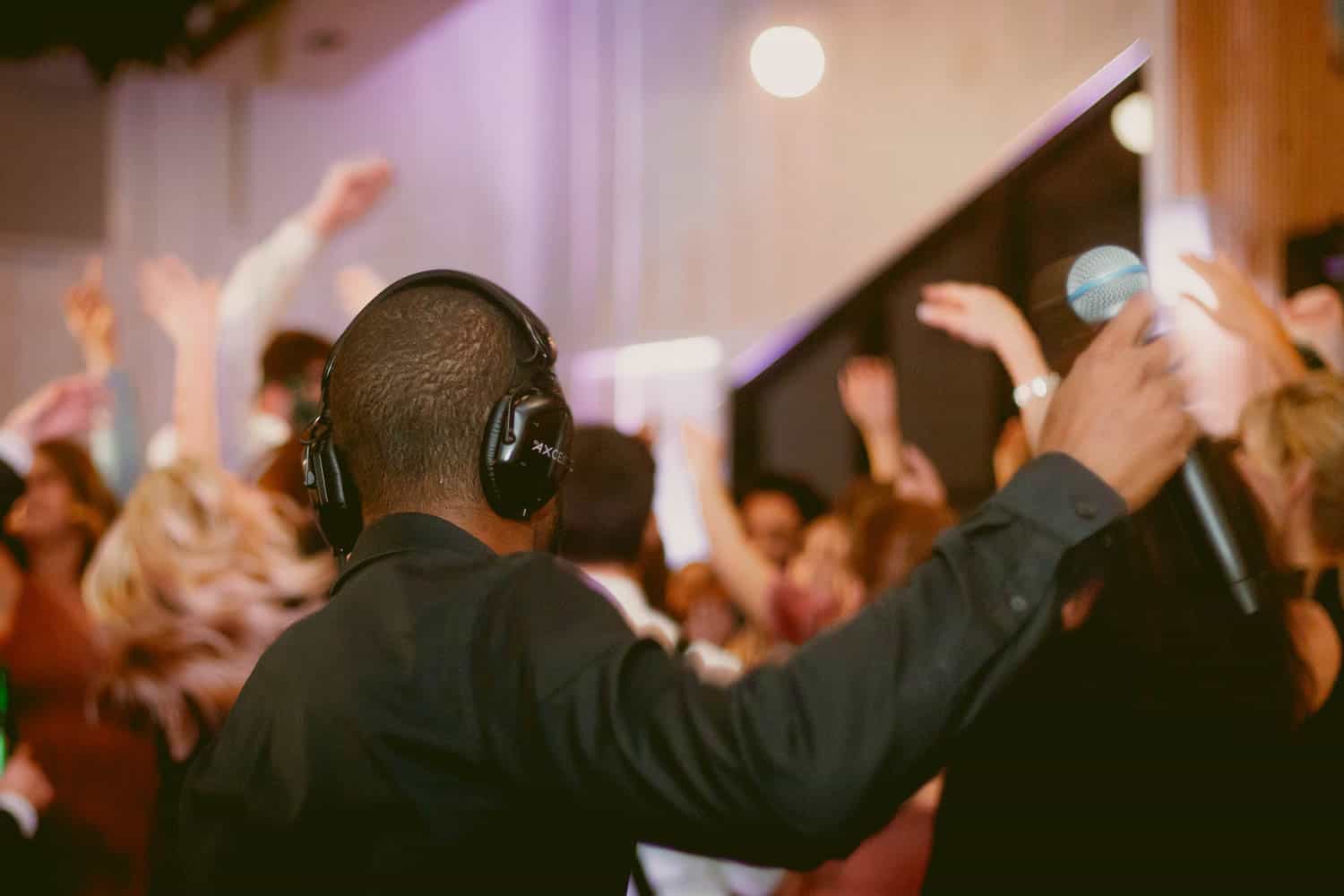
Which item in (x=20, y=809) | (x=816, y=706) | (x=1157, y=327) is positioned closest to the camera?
(x=816, y=706)

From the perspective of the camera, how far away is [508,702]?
0.83m

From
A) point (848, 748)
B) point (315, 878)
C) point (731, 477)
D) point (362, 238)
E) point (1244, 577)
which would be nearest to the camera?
A: point (848, 748)

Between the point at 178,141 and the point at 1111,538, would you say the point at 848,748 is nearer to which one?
the point at 1111,538

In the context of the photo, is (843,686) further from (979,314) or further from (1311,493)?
(1311,493)

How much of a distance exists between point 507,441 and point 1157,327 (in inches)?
18.7

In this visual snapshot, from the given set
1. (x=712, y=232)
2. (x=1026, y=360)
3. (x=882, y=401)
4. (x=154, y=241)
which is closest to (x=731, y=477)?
(x=712, y=232)

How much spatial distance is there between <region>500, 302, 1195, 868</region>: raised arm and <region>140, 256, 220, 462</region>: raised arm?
2130mm

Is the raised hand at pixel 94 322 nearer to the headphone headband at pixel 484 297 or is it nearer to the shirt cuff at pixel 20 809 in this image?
the shirt cuff at pixel 20 809

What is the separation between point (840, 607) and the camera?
2410mm

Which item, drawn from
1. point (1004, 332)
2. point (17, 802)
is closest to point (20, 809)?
point (17, 802)

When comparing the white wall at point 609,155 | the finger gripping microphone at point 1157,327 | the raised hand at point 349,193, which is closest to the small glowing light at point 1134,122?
the white wall at point 609,155

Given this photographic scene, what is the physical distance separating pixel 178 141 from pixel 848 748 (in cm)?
564

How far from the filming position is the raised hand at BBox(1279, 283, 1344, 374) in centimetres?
179

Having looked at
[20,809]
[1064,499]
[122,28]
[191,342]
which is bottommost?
[20,809]
